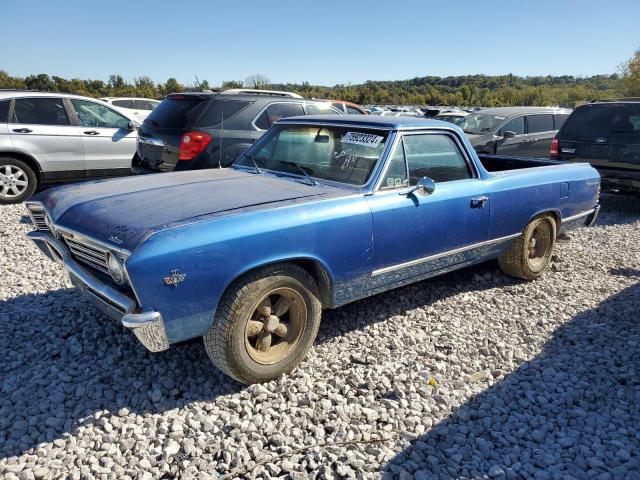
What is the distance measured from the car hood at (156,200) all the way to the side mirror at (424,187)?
0.56 metres

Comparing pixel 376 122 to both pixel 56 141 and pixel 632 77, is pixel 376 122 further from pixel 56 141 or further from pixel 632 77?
pixel 632 77

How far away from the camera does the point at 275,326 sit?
3047mm

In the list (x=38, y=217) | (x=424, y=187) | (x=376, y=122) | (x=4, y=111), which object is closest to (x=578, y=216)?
(x=424, y=187)

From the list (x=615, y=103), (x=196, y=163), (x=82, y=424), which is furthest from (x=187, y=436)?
(x=615, y=103)

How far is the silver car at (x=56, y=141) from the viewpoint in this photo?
7000 mm

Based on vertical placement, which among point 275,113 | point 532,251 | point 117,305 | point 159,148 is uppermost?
point 275,113

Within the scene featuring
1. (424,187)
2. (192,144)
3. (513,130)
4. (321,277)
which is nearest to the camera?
(321,277)

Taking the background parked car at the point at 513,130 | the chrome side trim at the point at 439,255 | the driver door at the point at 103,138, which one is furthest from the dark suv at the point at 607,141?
the driver door at the point at 103,138

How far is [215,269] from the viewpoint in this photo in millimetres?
2639

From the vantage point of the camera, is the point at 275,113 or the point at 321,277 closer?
the point at 321,277

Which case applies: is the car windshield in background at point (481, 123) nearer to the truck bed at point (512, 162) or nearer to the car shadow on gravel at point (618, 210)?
the car shadow on gravel at point (618, 210)

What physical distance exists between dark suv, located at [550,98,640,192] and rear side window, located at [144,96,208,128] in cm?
611

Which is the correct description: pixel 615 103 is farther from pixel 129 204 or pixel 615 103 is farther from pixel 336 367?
pixel 129 204

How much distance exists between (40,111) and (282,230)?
6346mm
